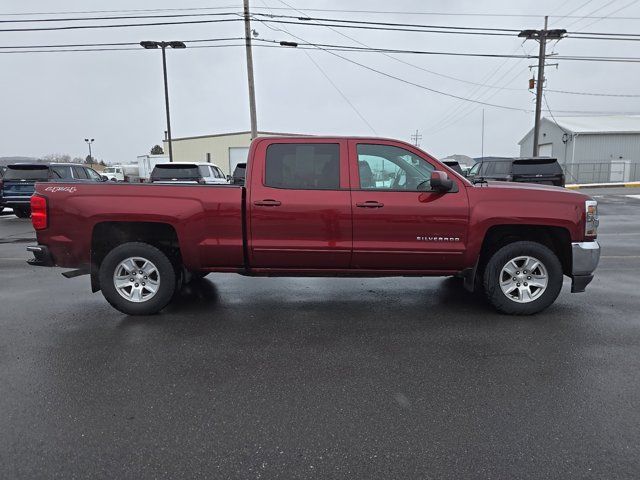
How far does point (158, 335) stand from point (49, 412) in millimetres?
1411

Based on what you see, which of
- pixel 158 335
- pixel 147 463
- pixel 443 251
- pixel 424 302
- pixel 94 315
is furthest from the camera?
pixel 424 302

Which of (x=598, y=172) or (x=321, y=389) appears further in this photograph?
(x=598, y=172)

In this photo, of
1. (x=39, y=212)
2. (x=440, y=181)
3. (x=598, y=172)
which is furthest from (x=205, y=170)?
(x=598, y=172)

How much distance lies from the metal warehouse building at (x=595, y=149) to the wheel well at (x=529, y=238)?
35.9 meters

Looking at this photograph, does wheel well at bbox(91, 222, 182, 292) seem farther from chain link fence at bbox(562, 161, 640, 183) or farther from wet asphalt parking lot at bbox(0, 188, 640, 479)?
chain link fence at bbox(562, 161, 640, 183)

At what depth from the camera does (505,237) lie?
16.5 ft

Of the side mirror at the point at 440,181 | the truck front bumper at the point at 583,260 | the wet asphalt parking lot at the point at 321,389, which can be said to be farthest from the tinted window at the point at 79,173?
the truck front bumper at the point at 583,260

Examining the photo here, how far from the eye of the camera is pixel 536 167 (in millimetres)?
15172

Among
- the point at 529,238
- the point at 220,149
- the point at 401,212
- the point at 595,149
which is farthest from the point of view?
the point at 220,149

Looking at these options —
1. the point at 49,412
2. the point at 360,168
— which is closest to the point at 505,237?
the point at 360,168

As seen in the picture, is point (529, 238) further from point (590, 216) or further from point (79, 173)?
point (79, 173)

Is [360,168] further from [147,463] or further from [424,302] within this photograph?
[147,463]

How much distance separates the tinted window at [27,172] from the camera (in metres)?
14.5

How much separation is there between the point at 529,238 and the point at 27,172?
49.8 ft
